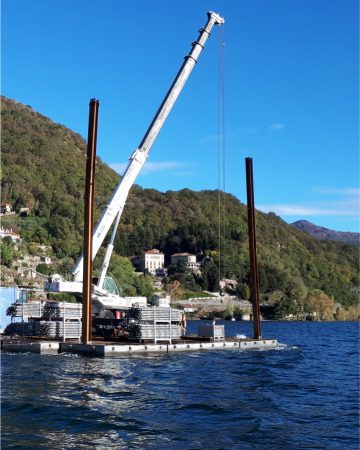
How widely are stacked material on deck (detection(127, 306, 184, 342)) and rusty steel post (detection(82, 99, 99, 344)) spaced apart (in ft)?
10.6

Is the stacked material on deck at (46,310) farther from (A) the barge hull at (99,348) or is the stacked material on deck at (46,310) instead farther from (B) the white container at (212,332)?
(B) the white container at (212,332)

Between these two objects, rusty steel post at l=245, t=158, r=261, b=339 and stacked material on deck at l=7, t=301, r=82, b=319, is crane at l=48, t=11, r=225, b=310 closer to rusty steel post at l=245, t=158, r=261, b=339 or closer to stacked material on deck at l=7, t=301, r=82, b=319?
stacked material on deck at l=7, t=301, r=82, b=319

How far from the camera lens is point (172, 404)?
18047 mm

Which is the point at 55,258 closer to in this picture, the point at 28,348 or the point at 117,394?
the point at 28,348

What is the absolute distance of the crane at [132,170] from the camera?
3597 cm

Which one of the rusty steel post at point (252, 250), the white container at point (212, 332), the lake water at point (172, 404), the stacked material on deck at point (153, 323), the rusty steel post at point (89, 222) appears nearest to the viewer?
the lake water at point (172, 404)

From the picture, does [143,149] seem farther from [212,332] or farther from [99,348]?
[99,348]

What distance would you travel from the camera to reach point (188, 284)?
187125 millimetres

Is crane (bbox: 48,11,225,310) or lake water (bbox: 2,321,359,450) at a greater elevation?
crane (bbox: 48,11,225,310)

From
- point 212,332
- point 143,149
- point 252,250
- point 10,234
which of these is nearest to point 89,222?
point 143,149

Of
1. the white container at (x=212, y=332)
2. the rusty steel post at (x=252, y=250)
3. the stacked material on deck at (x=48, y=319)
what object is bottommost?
the white container at (x=212, y=332)

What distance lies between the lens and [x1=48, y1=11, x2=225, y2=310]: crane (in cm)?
3597

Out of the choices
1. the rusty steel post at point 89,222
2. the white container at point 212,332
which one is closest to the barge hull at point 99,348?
the rusty steel post at point 89,222

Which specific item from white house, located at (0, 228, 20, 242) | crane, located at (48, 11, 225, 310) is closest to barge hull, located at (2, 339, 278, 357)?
crane, located at (48, 11, 225, 310)
